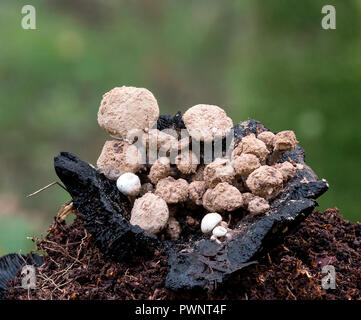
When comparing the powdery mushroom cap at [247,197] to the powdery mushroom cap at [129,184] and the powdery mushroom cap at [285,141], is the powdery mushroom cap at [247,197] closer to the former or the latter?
the powdery mushroom cap at [285,141]

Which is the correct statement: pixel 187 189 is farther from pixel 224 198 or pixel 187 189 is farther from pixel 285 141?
pixel 285 141

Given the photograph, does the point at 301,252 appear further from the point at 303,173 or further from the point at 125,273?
the point at 125,273

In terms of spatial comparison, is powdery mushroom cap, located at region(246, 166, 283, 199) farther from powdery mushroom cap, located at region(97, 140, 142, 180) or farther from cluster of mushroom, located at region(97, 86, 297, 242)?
powdery mushroom cap, located at region(97, 140, 142, 180)

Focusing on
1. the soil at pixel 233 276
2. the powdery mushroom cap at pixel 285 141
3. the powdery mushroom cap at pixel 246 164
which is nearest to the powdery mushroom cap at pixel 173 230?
the soil at pixel 233 276

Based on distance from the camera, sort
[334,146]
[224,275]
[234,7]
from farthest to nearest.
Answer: [234,7]
[334,146]
[224,275]

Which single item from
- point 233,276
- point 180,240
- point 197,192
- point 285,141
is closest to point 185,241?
point 180,240

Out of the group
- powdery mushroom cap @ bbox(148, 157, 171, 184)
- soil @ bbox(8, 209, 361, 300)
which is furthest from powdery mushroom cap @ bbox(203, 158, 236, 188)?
soil @ bbox(8, 209, 361, 300)
